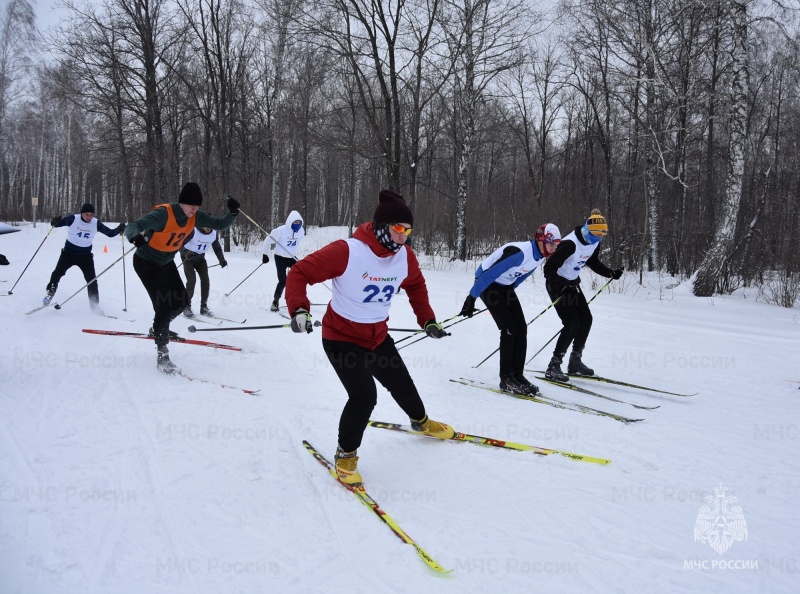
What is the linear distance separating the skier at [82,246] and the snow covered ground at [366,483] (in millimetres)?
2361

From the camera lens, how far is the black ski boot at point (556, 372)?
5730mm

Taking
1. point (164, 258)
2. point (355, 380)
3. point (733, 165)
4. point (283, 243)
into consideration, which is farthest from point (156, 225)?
point (733, 165)

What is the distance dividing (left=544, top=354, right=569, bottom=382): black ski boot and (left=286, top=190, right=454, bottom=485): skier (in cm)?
296

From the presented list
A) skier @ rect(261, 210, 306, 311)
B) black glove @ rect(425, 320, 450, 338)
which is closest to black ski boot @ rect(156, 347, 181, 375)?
black glove @ rect(425, 320, 450, 338)

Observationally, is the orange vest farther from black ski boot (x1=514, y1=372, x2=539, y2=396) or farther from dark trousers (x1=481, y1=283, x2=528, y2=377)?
black ski boot (x1=514, y1=372, x2=539, y2=396)

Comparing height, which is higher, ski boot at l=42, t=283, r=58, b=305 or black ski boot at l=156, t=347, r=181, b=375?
ski boot at l=42, t=283, r=58, b=305

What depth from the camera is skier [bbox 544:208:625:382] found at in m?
5.67

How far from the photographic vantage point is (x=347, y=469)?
10.5 feet

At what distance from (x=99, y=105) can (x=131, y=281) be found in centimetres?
1573

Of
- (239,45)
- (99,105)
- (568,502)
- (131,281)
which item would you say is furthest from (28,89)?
(568,502)

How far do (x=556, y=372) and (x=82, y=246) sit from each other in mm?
7943

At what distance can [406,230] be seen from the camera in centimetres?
322

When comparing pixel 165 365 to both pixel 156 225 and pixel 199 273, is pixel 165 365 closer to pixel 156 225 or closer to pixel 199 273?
pixel 156 225

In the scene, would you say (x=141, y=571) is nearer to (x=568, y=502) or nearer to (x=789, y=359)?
(x=568, y=502)
